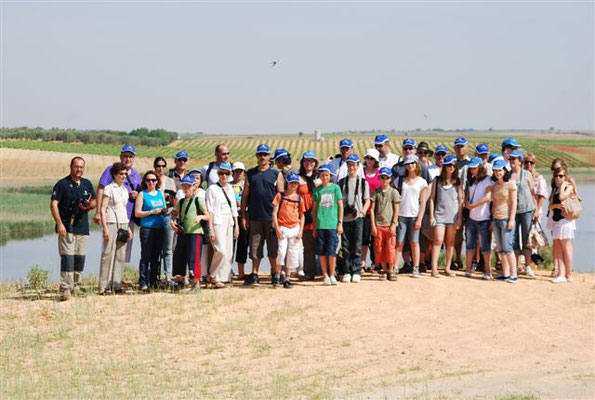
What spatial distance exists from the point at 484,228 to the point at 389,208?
1602mm

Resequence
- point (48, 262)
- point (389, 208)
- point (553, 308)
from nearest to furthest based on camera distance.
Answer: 1. point (553, 308)
2. point (389, 208)
3. point (48, 262)

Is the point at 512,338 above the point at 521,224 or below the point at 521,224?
below

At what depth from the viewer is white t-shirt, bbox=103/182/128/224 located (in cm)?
1139

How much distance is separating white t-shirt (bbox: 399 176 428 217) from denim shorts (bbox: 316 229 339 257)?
1.27 meters

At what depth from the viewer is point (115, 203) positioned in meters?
11.5

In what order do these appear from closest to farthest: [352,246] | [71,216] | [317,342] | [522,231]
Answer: [317,342] → [71,216] → [352,246] → [522,231]

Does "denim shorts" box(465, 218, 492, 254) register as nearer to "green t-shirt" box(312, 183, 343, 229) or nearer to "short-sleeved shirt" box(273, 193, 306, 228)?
"green t-shirt" box(312, 183, 343, 229)

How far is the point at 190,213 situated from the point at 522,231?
17.5 ft

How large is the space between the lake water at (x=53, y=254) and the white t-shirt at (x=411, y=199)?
21.2ft

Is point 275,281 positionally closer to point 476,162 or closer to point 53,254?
point 476,162

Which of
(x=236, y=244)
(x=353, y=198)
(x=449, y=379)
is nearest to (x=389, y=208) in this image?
(x=353, y=198)

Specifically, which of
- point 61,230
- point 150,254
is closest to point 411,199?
point 150,254

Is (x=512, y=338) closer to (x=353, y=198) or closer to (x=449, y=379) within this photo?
(x=449, y=379)

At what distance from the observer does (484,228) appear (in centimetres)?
1271
